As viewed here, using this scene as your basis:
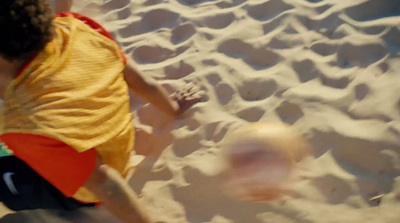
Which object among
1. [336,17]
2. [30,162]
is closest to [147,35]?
[336,17]

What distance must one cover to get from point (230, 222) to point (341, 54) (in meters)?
1.04

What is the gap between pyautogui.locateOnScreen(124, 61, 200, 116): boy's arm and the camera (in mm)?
2279

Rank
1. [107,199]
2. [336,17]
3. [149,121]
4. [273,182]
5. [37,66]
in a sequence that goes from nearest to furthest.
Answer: [37,66]
[107,199]
[273,182]
[149,121]
[336,17]

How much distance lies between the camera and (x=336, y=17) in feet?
8.83

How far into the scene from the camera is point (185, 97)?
2.49 m

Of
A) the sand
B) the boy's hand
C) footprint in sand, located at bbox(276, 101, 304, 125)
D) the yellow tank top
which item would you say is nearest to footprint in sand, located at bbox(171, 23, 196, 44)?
the sand

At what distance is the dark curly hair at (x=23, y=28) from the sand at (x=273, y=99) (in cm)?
77

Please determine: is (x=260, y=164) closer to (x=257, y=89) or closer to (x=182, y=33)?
(x=257, y=89)

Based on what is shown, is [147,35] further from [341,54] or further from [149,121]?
[341,54]

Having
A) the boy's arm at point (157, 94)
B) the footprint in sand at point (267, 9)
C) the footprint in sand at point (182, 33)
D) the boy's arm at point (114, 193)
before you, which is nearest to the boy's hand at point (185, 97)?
the boy's arm at point (157, 94)

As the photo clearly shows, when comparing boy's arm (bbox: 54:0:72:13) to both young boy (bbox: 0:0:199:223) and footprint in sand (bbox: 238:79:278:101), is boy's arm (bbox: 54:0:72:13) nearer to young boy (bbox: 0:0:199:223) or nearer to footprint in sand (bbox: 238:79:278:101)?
young boy (bbox: 0:0:199:223)

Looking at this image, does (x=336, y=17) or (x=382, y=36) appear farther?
(x=336, y=17)

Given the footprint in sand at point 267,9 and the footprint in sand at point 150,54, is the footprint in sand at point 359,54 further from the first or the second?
the footprint in sand at point 150,54

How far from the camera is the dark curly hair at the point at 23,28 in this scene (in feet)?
5.08
